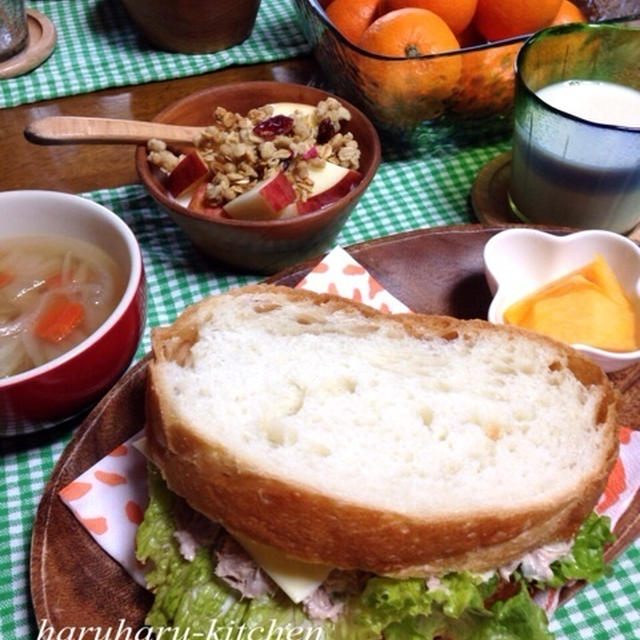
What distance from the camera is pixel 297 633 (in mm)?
1073

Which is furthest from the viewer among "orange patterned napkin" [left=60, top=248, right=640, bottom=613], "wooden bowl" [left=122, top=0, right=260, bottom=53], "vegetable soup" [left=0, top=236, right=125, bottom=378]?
"wooden bowl" [left=122, top=0, right=260, bottom=53]

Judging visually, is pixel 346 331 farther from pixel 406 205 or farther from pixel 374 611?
pixel 406 205

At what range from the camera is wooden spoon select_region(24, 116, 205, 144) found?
1594 mm

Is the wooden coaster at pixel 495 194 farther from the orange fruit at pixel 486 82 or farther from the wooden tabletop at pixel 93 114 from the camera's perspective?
the wooden tabletop at pixel 93 114

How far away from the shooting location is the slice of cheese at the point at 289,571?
1069 mm

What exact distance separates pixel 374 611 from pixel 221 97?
4.30 ft

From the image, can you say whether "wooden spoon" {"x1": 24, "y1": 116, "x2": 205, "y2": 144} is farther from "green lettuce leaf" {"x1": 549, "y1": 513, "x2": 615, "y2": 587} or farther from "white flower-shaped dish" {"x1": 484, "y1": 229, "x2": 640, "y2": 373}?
"green lettuce leaf" {"x1": 549, "y1": 513, "x2": 615, "y2": 587}

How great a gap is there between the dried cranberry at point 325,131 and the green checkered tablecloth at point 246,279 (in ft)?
0.76

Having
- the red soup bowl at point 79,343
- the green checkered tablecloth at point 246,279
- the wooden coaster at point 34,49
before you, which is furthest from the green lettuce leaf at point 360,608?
the wooden coaster at point 34,49

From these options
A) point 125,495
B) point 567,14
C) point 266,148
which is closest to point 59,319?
point 125,495

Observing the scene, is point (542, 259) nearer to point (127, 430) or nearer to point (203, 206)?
point (203, 206)

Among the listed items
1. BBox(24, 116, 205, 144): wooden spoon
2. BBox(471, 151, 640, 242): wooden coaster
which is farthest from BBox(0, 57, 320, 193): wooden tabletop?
BBox(471, 151, 640, 242): wooden coaster

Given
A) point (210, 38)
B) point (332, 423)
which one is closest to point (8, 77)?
point (210, 38)

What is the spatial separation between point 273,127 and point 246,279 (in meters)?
0.36
